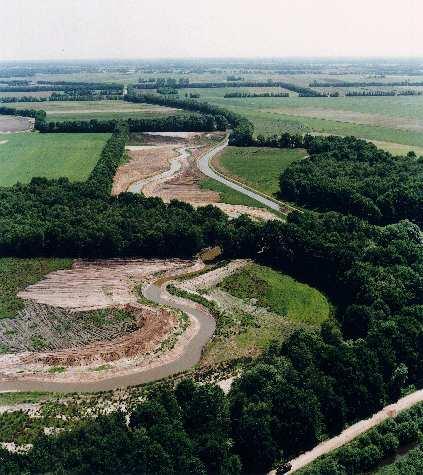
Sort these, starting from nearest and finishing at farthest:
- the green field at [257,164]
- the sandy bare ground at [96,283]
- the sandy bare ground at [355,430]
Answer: the sandy bare ground at [355,430] < the sandy bare ground at [96,283] < the green field at [257,164]

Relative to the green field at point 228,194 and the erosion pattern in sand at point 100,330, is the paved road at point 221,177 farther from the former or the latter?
the erosion pattern in sand at point 100,330

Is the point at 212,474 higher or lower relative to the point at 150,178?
lower

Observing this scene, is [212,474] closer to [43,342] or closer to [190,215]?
Answer: [43,342]

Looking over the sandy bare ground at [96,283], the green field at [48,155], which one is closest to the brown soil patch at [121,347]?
the sandy bare ground at [96,283]

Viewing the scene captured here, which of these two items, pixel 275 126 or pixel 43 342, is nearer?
pixel 43 342

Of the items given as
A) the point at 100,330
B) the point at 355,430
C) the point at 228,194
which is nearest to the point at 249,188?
the point at 228,194

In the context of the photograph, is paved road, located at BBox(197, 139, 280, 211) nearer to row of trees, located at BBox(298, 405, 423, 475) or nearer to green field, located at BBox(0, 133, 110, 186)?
green field, located at BBox(0, 133, 110, 186)

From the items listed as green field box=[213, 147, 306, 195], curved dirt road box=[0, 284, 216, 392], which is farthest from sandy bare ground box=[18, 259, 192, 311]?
green field box=[213, 147, 306, 195]

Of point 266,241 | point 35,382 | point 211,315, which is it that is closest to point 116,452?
point 35,382
